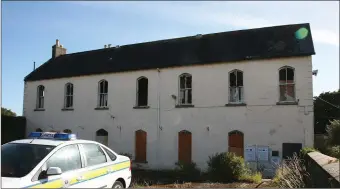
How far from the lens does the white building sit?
1806 cm

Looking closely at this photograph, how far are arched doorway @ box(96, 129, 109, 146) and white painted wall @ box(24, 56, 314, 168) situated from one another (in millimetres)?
342

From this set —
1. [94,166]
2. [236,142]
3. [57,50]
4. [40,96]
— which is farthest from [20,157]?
[57,50]

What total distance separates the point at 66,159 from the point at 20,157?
2.78ft

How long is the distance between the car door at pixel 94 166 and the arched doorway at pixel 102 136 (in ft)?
50.5

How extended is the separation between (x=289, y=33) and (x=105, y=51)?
44.7 ft

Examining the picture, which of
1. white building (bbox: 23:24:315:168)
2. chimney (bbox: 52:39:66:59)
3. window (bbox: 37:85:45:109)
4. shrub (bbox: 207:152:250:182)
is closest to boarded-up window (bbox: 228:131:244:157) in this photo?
white building (bbox: 23:24:315:168)

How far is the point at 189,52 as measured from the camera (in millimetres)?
21969

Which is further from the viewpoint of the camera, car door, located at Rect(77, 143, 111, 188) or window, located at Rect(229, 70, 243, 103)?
window, located at Rect(229, 70, 243, 103)

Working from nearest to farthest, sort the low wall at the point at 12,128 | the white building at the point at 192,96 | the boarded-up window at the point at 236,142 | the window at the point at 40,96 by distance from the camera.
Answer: the white building at the point at 192,96 → the boarded-up window at the point at 236,142 → the low wall at the point at 12,128 → the window at the point at 40,96

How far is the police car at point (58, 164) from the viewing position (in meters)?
6.01

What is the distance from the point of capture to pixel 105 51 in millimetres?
26562

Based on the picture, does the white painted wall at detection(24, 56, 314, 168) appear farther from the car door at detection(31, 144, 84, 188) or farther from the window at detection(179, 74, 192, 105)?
the car door at detection(31, 144, 84, 188)

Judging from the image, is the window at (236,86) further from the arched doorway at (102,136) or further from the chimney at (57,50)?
the chimney at (57,50)

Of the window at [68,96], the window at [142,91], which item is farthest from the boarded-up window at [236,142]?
the window at [68,96]
